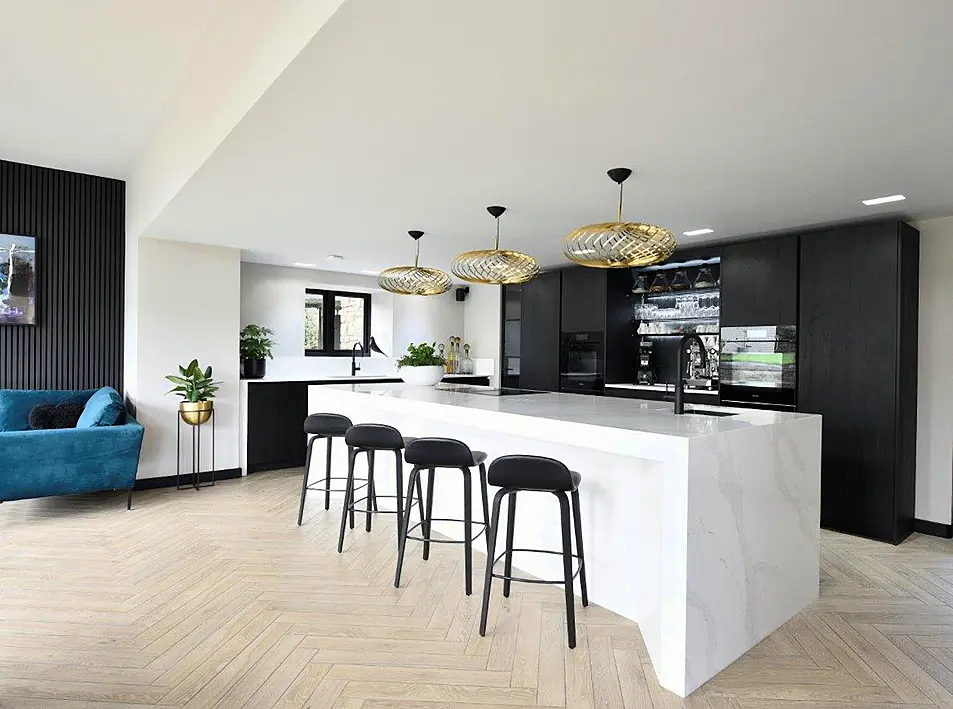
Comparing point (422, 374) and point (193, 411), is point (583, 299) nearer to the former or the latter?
point (422, 374)

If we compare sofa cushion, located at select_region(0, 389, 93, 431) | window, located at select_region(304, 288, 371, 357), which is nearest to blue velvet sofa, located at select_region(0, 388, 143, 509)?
sofa cushion, located at select_region(0, 389, 93, 431)

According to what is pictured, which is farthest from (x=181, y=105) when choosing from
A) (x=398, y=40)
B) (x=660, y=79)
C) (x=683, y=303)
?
(x=683, y=303)

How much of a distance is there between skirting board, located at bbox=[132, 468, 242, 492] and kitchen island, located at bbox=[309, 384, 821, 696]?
3.09 metres

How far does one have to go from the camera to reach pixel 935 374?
4340 millimetres

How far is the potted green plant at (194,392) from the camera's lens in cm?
525

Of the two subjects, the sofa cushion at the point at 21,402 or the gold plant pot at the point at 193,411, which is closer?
the sofa cushion at the point at 21,402

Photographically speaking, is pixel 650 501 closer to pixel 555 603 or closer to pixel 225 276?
pixel 555 603

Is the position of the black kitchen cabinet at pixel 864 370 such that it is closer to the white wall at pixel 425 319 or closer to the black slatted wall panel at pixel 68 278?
the white wall at pixel 425 319

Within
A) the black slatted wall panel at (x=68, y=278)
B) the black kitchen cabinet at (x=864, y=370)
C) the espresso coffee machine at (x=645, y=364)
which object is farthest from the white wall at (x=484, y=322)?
the black slatted wall panel at (x=68, y=278)

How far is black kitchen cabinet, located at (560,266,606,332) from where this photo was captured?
6.30 metres

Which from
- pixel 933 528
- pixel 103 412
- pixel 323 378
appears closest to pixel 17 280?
pixel 103 412

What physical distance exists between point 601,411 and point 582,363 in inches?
134

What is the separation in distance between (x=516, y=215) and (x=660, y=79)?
2225 mm

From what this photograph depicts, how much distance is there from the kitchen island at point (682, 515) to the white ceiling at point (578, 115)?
4.19 ft
